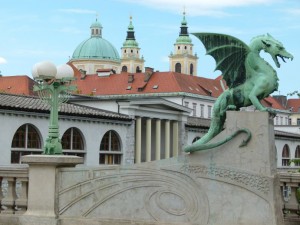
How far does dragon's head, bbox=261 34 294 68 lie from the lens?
36.9 ft

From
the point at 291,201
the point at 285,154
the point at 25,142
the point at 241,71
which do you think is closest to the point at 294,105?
the point at 285,154

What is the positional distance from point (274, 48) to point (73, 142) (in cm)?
3361

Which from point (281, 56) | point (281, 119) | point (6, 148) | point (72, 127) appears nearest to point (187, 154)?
point (281, 56)

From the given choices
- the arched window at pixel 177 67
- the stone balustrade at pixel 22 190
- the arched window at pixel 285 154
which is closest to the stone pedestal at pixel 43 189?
the stone balustrade at pixel 22 190

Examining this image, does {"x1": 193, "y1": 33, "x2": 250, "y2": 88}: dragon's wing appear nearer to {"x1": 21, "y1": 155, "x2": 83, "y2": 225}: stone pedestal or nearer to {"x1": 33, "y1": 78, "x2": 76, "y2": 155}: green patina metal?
{"x1": 21, "y1": 155, "x2": 83, "y2": 225}: stone pedestal

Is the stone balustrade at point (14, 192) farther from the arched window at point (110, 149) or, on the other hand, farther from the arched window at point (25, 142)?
the arched window at point (110, 149)

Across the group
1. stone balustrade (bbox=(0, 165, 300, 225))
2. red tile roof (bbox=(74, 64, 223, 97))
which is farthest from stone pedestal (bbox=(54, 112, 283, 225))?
red tile roof (bbox=(74, 64, 223, 97))

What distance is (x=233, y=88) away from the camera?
37.3 feet

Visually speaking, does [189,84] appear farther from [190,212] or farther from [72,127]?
[190,212]

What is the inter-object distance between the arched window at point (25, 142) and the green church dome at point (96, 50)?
103607mm

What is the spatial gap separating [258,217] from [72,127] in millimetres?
33402

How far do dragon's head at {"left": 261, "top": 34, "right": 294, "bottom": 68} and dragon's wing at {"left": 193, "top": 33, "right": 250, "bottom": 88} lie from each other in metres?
0.31

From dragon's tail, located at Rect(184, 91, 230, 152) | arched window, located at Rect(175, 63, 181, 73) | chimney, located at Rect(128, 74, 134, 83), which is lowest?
dragon's tail, located at Rect(184, 91, 230, 152)

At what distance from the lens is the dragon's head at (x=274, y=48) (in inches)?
443
